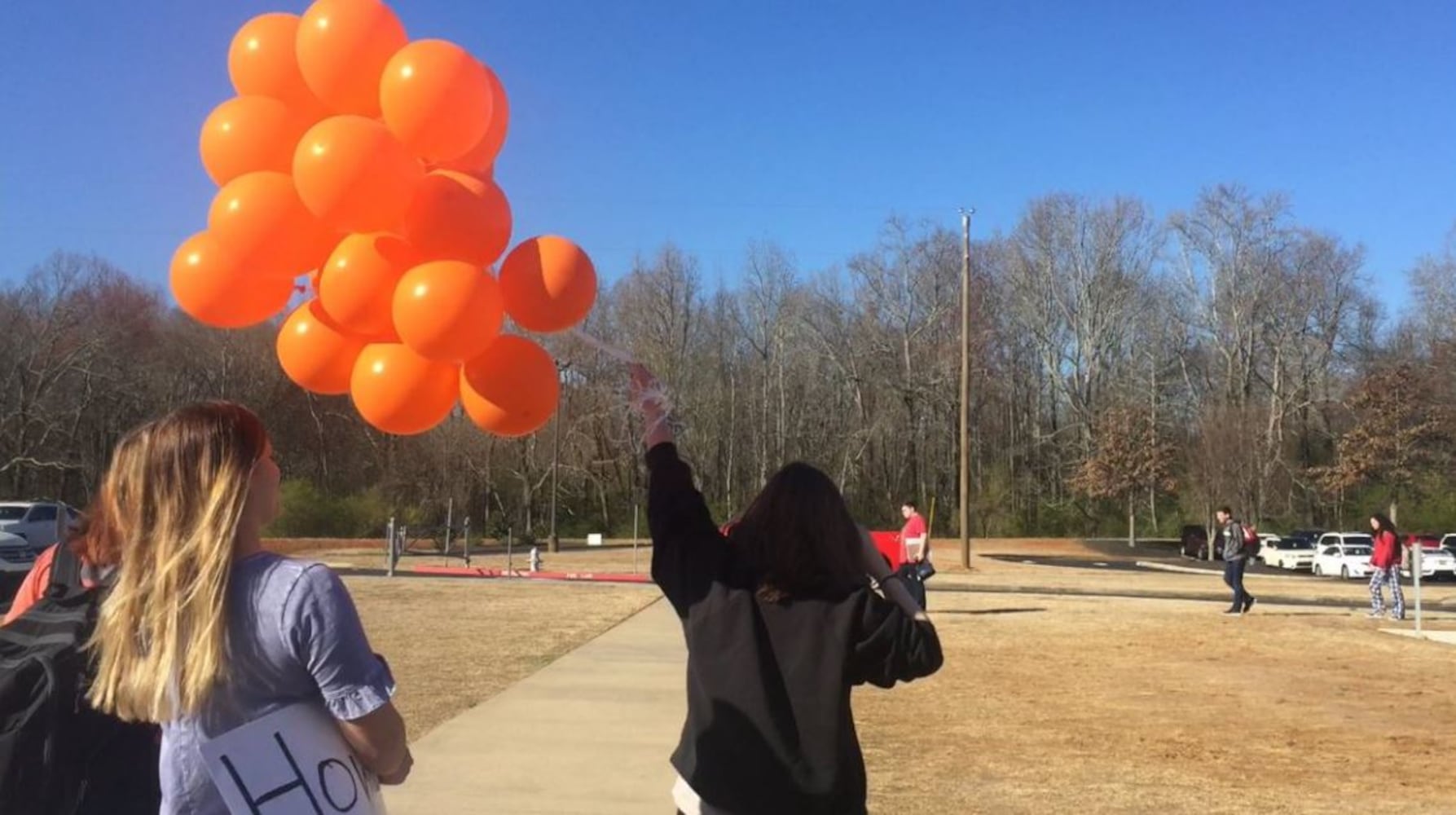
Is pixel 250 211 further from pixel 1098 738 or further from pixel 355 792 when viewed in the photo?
pixel 1098 738

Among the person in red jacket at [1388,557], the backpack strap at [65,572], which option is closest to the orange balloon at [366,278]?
the backpack strap at [65,572]

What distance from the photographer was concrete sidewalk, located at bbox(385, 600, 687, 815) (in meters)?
5.76

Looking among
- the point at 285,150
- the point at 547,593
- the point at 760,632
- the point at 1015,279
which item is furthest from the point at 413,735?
the point at 1015,279

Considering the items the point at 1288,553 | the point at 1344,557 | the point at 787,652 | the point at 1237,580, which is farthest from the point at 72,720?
the point at 1288,553

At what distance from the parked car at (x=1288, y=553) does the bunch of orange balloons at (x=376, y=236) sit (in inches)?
1401

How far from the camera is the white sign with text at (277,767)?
6.49 feet

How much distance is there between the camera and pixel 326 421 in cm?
4278

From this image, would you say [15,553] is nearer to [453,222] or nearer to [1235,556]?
[453,222]

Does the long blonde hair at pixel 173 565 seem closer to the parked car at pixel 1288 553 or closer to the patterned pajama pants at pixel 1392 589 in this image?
the patterned pajama pants at pixel 1392 589

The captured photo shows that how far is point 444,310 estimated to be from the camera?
3.75 m

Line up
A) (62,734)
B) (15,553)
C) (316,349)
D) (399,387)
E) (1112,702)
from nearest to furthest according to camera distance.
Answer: (62,734), (399,387), (316,349), (1112,702), (15,553)

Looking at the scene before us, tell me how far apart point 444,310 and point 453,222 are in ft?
1.13

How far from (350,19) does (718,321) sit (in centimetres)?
5490

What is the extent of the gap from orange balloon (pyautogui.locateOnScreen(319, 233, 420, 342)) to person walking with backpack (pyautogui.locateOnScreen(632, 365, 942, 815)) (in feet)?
5.69
